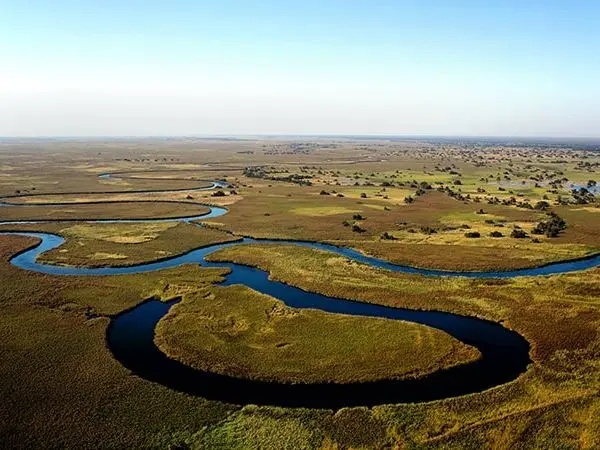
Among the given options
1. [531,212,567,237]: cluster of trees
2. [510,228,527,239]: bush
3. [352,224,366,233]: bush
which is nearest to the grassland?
[352,224,366,233]: bush

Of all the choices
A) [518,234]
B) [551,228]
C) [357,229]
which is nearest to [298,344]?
[357,229]

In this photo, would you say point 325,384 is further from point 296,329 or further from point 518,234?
point 518,234

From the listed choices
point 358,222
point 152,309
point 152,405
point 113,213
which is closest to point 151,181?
point 113,213

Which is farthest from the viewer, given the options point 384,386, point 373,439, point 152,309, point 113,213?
point 113,213

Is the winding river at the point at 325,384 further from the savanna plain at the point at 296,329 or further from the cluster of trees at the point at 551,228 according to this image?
the cluster of trees at the point at 551,228

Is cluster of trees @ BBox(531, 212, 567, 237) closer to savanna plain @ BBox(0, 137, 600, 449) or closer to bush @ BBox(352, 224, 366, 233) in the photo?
savanna plain @ BBox(0, 137, 600, 449)

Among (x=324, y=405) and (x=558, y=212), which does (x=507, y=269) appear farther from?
(x=558, y=212)
